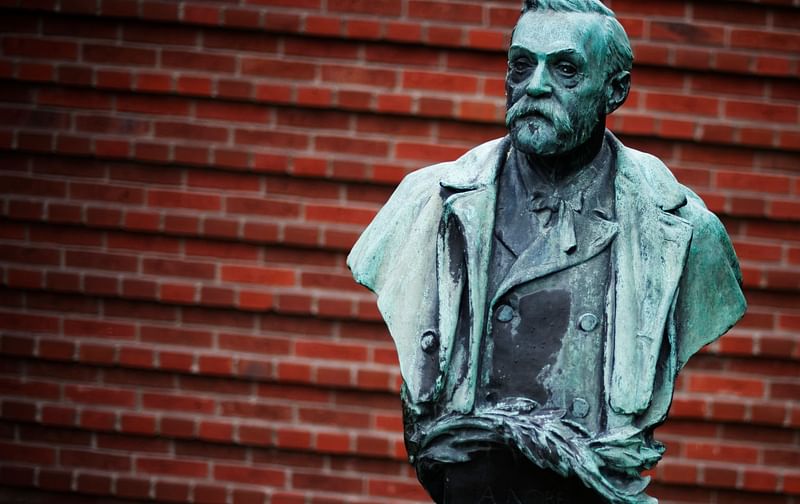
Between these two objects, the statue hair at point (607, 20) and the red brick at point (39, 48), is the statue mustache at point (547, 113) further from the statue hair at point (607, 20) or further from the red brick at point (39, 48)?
the red brick at point (39, 48)

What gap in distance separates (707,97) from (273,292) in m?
1.84

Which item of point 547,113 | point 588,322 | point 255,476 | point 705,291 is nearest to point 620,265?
point 588,322

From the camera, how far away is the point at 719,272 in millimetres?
3662

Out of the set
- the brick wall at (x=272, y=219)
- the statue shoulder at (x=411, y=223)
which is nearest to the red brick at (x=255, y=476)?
the brick wall at (x=272, y=219)

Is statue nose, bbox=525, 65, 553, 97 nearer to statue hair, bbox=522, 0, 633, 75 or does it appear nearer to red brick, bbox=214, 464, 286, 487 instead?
statue hair, bbox=522, 0, 633, 75

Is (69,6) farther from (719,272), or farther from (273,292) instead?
(719,272)

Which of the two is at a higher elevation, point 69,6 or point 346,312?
point 69,6

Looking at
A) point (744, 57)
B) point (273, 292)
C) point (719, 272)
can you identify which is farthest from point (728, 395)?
point (719, 272)

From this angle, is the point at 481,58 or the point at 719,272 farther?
the point at 481,58

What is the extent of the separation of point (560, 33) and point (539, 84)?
129 mm

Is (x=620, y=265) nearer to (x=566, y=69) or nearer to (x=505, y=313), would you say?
(x=505, y=313)

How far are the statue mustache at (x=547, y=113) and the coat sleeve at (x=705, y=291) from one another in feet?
1.35

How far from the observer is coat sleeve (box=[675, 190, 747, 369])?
11.9ft

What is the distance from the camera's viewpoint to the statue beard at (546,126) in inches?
136
